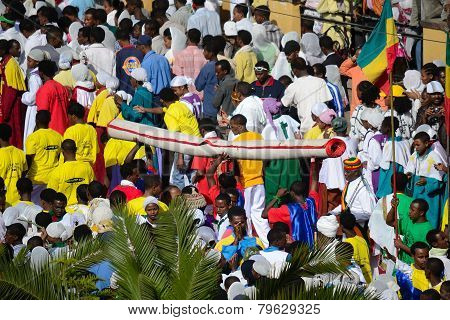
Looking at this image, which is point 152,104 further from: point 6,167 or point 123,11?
point 123,11

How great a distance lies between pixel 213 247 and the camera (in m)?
18.0

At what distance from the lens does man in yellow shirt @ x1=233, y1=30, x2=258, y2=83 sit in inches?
899

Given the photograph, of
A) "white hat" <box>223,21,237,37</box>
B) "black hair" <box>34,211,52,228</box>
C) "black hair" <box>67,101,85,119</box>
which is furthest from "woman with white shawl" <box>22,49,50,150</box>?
"black hair" <box>34,211,52,228</box>

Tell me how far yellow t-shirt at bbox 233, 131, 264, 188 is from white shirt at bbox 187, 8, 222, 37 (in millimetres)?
4249

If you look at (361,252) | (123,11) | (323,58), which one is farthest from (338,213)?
(123,11)

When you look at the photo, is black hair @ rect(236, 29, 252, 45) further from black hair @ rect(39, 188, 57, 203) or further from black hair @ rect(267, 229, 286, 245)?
black hair @ rect(267, 229, 286, 245)

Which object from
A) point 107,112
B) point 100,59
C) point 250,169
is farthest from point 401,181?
point 100,59

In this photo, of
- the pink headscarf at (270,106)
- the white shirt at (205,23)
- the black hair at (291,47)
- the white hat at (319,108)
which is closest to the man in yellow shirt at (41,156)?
the pink headscarf at (270,106)

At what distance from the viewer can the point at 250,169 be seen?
20484 millimetres

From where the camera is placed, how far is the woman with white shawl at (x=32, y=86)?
22.4 metres

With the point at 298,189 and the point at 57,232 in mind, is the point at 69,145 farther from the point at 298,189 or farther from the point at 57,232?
the point at 298,189

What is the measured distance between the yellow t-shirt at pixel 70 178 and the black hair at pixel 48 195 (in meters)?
0.63

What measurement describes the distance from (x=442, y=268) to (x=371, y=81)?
125 inches
